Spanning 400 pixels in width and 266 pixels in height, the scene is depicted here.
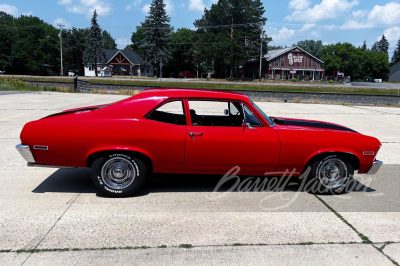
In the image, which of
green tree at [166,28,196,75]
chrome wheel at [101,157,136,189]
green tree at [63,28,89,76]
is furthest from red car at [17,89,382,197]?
green tree at [63,28,89,76]

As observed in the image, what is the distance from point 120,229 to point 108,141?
47.6 inches

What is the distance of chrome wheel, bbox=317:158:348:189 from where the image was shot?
4676 mm

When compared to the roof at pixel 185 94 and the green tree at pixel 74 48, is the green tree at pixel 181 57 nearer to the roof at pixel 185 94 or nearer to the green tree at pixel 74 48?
the green tree at pixel 74 48

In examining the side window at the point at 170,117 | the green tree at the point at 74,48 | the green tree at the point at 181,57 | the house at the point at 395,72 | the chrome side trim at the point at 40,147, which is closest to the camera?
the chrome side trim at the point at 40,147

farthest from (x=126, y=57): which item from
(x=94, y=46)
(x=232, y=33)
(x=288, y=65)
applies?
(x=288, y=65)

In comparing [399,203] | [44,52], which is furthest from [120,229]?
[44,52]

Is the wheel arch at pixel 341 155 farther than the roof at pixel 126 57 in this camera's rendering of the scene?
No

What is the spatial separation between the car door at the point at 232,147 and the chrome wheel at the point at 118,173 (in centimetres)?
79

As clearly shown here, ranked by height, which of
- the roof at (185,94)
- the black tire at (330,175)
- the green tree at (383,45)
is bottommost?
the black tire at (330,175)

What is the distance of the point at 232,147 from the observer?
4402 millimetres

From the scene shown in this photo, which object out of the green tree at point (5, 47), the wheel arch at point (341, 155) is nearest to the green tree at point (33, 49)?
the green tree at point (5, 47)

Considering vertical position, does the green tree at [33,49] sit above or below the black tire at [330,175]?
above

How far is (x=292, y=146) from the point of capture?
14.8 feet
